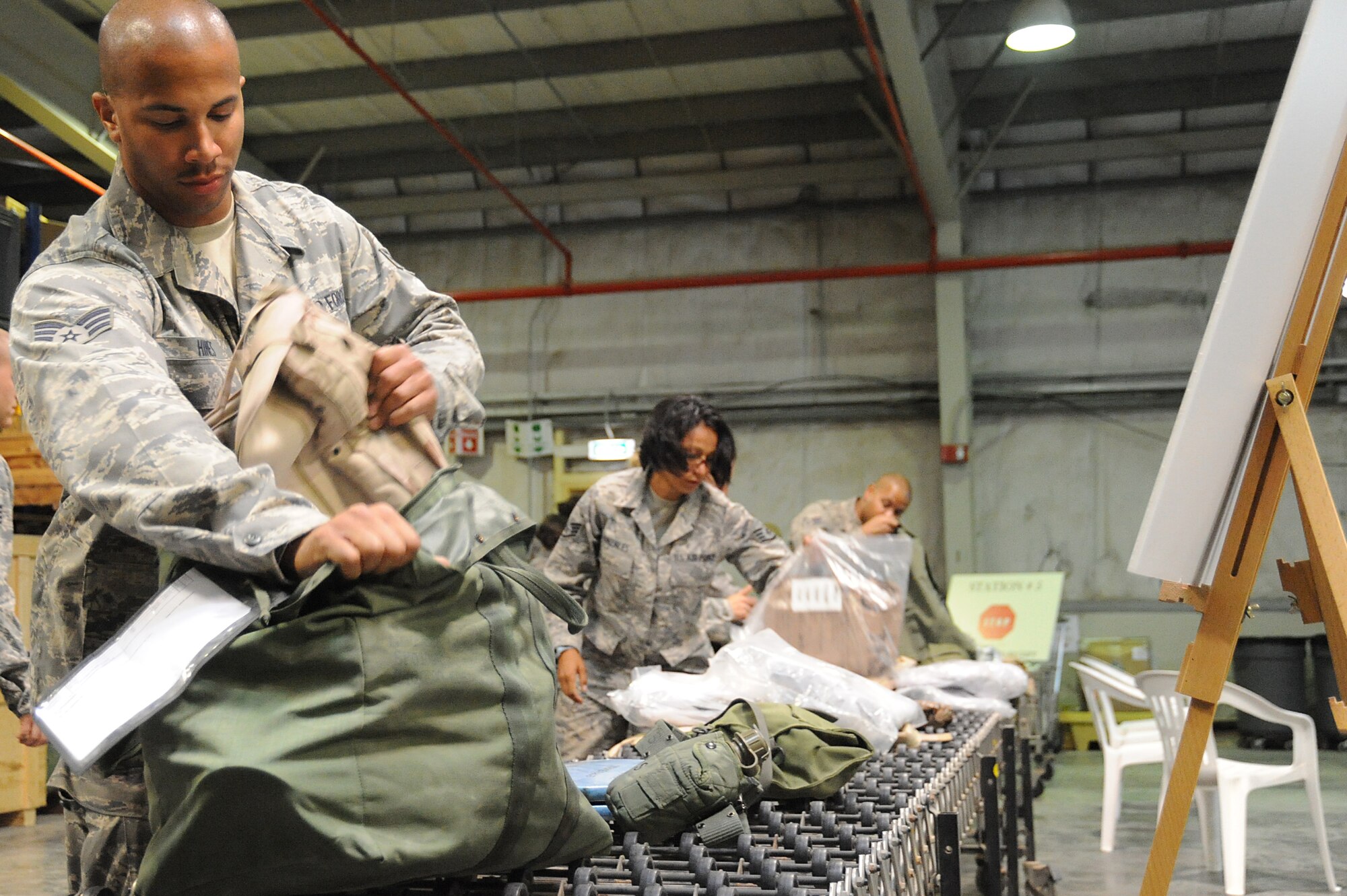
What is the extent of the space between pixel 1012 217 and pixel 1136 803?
189 inches

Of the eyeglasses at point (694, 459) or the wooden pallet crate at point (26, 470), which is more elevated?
the wooden pallet crate at point (26, 470)

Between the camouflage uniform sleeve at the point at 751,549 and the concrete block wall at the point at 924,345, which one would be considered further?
the concrete block wall at the point at 924,345

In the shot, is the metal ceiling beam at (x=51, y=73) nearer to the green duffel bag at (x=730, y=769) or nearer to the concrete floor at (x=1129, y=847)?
the concrete floor at (x=1129, y=847)

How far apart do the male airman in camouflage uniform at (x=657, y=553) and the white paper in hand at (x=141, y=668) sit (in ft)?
7.51

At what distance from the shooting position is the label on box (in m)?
2.75

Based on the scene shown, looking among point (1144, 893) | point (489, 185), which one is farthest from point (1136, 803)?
point (489, 185)

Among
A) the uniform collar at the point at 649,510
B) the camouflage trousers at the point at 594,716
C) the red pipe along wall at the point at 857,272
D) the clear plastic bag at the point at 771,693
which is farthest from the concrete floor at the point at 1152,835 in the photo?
the red pipe along wall at the point at 857,272

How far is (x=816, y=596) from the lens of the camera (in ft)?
9.09

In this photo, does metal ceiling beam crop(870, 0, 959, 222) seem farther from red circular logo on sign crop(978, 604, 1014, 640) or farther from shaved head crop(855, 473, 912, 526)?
red circular logo on sign crop(978, 604, 1014, 640)

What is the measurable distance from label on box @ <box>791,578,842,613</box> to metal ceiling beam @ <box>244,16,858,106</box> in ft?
15.9

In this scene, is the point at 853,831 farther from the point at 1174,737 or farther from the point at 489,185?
the point at 489,185

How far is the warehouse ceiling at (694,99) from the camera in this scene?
6629 mm

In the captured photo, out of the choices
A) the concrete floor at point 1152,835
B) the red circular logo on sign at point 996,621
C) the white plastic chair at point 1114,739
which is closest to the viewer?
the concrete floor at point 1152,835

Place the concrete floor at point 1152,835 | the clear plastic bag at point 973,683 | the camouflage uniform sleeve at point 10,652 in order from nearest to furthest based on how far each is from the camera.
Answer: the camouflage uniform sleeve at point 10,652
the clear plastic bag at point 973,683
the concrete floor at point 1152,835
